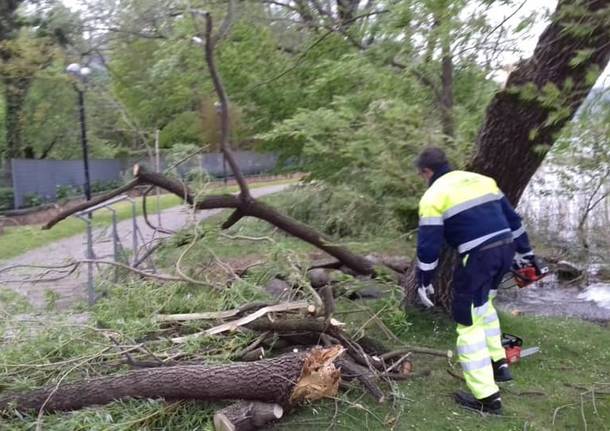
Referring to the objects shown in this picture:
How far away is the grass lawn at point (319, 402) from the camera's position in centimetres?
421

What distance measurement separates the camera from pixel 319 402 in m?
4.49

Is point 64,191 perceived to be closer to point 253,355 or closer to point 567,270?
point 567,270

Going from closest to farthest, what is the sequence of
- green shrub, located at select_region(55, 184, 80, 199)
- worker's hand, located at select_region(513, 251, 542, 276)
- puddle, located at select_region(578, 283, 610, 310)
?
worker's hand, located at select_region(513, 251, 542, 276)
puddle, located at select_region(578, 283, 610, 310)
green shrub, located at select_region(55, 184, 80, 199)

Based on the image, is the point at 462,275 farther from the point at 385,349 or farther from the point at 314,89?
the point at 314,89

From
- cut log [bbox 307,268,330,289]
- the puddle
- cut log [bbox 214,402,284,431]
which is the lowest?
the puddle

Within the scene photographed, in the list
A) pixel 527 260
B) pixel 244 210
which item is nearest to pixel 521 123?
pixel 527 260

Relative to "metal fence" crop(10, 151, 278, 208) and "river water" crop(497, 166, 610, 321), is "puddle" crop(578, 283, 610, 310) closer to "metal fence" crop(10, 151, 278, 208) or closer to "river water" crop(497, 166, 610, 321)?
"river water" crop(497, 166, 610, 321)

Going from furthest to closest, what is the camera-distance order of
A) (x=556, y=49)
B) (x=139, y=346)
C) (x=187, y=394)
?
(x=556, y=49)
(x=139, y=346)
(x=187, y=394)

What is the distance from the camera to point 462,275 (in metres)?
4.57

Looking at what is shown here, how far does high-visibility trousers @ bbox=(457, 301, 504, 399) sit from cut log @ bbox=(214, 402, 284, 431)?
1293 mm

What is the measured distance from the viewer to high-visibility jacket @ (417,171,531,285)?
4441mm

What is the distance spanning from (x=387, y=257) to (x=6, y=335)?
5.65 meters

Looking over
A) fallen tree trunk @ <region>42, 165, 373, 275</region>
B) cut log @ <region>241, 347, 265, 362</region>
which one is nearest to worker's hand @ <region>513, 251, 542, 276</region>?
fallen tree trunk @ <region>42, 165, 373, 275</region>

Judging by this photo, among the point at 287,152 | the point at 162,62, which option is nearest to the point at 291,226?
the point at 287,152
